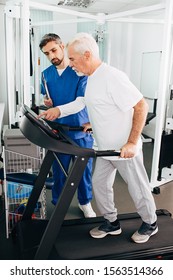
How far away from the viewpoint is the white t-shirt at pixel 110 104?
155 cm

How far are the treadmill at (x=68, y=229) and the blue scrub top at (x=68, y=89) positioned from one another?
37 cm

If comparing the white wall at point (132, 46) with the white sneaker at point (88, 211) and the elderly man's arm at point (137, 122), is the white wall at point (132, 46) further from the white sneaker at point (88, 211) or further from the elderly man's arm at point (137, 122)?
the elderly man's arm at point (137, 122)

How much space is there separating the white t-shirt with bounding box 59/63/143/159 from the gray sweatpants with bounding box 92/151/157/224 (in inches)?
4.8

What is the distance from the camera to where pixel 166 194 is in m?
3.08

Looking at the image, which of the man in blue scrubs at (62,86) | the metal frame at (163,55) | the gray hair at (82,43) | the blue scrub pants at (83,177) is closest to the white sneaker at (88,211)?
the blue scrub pants at (83,177)

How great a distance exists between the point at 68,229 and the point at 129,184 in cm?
63

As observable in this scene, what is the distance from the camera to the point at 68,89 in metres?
2.29

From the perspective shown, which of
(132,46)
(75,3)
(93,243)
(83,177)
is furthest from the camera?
(132,46)

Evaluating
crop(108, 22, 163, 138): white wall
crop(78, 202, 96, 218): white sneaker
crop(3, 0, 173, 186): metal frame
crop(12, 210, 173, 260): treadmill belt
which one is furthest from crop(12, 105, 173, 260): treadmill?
crop(108, 22, 163, 138): white wall

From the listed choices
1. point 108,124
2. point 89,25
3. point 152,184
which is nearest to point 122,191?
point 152,184

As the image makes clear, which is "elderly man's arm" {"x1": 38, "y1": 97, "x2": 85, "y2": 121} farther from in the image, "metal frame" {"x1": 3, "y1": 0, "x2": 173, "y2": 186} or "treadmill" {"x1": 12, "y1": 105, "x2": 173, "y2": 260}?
"metal frame" {"x1": 3, "y1": 0, "x2": 173, "y2": 186}

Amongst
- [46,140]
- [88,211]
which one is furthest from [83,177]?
[46,140]

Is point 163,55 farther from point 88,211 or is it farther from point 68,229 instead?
point 68,229
